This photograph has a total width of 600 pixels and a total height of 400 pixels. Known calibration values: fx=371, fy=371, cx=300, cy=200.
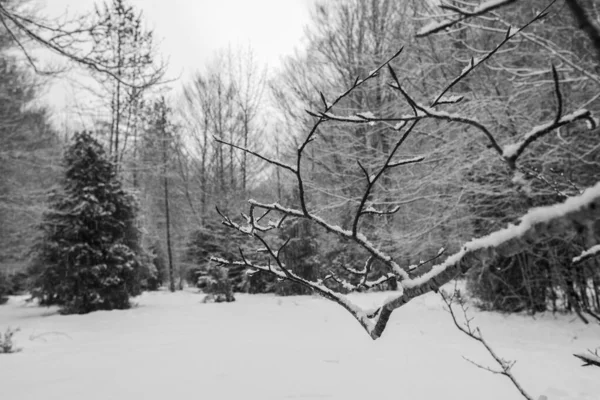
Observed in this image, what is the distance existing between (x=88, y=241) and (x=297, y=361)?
244 inches

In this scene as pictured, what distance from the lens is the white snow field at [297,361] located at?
270 cm

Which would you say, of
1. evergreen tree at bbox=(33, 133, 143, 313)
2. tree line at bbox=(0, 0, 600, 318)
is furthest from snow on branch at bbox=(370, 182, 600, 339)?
evergreen tree at bbox=(33, 133, 143, 313)

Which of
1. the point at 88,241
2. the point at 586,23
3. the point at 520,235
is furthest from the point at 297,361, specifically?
the point at 88,241

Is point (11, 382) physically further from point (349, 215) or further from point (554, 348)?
point (349, 215)

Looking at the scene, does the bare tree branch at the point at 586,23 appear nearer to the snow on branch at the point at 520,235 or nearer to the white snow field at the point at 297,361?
the snow on branch at the point at 520,235

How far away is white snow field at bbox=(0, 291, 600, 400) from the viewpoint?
2.70 m

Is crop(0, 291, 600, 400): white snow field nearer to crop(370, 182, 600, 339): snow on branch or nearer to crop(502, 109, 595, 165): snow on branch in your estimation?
crop(370, 182, 600, 339): snow on branch

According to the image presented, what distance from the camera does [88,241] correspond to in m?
7.75

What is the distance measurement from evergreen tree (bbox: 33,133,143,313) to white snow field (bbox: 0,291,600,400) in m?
1.56

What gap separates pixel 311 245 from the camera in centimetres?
1109

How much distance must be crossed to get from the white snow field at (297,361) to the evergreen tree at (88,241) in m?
1.56

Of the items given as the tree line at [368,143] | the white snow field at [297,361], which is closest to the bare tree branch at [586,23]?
the tree line at [368,143]

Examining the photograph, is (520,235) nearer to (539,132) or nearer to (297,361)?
(539,132)

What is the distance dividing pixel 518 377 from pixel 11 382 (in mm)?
3996
